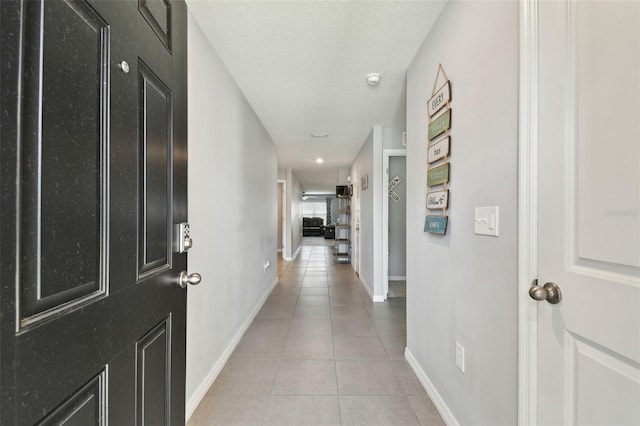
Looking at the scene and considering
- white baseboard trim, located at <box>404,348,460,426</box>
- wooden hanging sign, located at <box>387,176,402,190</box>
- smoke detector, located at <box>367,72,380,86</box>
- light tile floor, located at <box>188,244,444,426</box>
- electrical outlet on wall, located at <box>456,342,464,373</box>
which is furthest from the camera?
wooden hanging sign, located at <box>387,176,402,190</box>

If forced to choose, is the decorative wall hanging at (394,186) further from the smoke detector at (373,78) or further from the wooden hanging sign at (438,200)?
the wooden hanging sign at (438,200)

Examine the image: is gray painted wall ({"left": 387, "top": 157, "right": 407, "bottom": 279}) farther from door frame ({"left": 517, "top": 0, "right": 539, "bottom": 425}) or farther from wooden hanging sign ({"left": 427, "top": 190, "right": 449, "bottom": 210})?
door frame ({"left": 517, "top": 0, "right": 539, "bottom": 425})

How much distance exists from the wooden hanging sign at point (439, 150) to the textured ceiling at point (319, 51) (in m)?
0.73

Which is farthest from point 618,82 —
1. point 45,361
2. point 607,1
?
point 45,361

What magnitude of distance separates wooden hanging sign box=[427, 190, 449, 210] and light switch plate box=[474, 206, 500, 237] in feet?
0.92

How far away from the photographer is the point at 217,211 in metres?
2.10

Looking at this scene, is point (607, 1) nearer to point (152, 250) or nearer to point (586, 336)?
point (586, 336)

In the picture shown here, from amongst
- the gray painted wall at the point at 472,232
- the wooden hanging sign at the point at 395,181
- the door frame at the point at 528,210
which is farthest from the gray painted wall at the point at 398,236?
the door frame at the point at 528,210

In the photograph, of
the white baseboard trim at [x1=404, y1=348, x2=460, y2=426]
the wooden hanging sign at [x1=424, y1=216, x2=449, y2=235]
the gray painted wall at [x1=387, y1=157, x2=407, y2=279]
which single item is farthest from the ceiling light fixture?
the gray painted wall at [x1=387, y1=157, x2=407, y2=279]

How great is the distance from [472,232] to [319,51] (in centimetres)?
157

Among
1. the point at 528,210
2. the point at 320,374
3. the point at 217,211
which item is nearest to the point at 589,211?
the point at 528,210

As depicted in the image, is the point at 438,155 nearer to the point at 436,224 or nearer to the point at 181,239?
the point at 436,224

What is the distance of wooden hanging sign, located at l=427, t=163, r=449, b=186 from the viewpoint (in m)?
1.60

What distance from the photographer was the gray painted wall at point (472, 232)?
1098 mm
